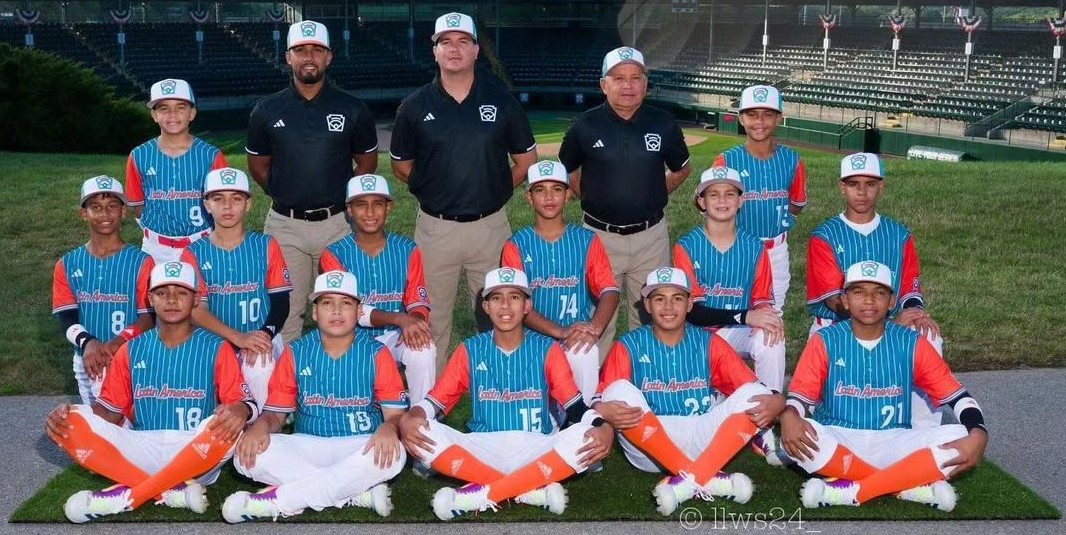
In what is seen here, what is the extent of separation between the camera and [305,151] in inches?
284

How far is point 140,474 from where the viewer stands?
18.9 feet

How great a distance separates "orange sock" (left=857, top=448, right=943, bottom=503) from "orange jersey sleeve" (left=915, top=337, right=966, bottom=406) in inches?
18.9

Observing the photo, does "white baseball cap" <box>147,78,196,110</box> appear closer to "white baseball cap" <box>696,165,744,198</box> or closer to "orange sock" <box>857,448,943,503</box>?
"white baseball cap" <box>696,165,744,198</box>

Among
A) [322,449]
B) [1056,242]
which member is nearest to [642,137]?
[322,449]

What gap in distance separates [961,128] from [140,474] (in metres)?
32.8

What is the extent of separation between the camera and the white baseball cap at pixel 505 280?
6.03m

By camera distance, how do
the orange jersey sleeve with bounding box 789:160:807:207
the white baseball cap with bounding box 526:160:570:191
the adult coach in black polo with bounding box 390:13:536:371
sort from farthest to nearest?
1. the orange jersey sleeve with bounding box 789:160:807:207
2. the adult coach in black polo with bounding box 390:13:536:371
3. the white baseball cap with bounding box 526:160:570:191

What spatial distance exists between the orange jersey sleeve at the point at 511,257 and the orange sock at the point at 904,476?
2.37m

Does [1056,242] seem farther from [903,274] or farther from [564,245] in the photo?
[564,245]

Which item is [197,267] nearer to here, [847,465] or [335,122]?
[335,122]

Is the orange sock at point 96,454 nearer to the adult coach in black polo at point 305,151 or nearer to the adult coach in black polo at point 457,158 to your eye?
the adult coach in black polo at point 305,151

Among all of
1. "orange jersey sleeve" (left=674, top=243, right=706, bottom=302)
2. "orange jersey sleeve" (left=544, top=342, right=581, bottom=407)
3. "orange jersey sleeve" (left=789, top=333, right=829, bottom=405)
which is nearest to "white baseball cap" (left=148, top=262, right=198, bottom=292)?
"orange jersey sleeve" (left=544, top=342, right=581, bottom=407)

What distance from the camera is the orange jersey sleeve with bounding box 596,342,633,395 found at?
6.25 metres

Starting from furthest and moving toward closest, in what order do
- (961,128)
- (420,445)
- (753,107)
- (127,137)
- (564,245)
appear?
1. (961,128)
2. (127,137)
3. (753,107)
4. (564,245)
5. (420,445)
